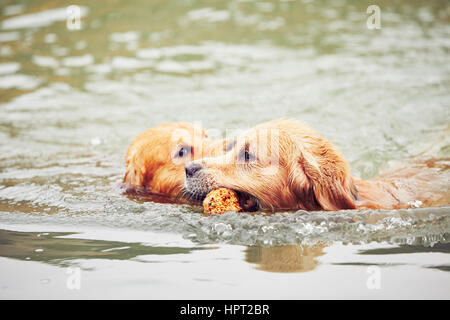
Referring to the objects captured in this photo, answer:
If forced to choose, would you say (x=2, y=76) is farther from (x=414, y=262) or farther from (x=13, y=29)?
(x=414, y=262)

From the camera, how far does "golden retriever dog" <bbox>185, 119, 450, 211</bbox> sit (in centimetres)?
458

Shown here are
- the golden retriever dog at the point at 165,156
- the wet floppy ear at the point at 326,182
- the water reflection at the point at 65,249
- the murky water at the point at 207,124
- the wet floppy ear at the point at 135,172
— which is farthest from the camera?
the wet floppy ear at the point at 135,172

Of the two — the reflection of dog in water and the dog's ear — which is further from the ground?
the dog's ear

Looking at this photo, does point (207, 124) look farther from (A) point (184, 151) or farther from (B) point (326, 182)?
(B) point (326, 182)

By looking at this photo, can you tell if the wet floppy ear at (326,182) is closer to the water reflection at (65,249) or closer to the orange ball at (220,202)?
the orange ball at (220,202)

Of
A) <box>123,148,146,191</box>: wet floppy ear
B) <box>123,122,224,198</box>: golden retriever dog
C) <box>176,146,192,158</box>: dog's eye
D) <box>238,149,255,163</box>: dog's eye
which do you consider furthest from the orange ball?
<box>123,148,146,191</box>: wet floppy ear

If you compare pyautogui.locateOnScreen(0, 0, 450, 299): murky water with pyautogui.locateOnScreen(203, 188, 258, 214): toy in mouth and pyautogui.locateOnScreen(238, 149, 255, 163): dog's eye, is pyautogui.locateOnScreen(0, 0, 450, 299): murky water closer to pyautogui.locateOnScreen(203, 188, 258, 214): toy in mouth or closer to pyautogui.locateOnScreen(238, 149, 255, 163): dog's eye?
pyautogui.locateOnScreen(203, 188, 258, 214): toy in mouth

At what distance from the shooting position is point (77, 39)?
12.2 meters

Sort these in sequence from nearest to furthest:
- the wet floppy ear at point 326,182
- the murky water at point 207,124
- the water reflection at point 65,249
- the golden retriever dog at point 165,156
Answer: the murky water at point 207,124
the water reflection at point 65,249
the wet floppy ear at point 326,182
the golden retriever dog at point 165,156

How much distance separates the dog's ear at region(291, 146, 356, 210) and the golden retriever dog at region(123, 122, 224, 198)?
39.7 inches

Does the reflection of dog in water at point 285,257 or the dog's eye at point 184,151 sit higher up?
the dog's eye at point 184,151

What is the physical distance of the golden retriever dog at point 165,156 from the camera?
17.9 feet

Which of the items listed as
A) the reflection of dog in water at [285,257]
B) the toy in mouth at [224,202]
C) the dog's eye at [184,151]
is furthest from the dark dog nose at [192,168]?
the reflection of dog in water at [285,257]

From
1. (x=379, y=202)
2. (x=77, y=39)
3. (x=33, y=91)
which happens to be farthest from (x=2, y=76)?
(x=379, y=202)
